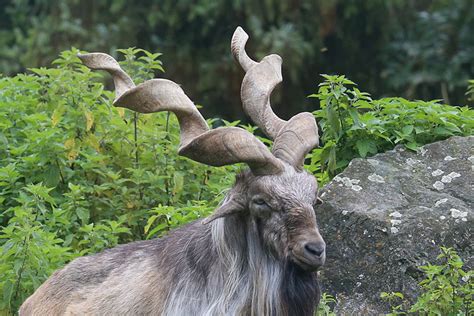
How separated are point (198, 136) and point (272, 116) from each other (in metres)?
0.82

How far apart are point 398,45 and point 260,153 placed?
11.4 meters

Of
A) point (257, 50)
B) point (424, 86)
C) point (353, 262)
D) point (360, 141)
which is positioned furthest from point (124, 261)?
point (424, 86)

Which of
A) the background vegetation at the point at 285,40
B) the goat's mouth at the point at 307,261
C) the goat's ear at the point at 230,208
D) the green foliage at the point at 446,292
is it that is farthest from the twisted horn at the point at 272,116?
the background vegetation at the point at 285,40

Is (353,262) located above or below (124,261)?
below

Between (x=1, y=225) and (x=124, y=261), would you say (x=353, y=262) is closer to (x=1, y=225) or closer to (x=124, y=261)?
(x=124, y=261)

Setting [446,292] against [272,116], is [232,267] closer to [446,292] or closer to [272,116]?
[272,116]

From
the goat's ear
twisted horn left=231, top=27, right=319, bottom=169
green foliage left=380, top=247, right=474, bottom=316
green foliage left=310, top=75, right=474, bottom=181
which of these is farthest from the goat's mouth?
green foliage left=310, top=75, right=474, bottom=181

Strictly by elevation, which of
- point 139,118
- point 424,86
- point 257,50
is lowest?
point 424,86

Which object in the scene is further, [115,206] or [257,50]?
[257,50]

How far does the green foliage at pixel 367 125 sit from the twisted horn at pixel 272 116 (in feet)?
4.09

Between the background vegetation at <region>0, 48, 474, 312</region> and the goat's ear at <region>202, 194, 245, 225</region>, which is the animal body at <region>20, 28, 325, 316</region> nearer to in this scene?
the goat's ear at <region>202, 194, 245, 225</region>

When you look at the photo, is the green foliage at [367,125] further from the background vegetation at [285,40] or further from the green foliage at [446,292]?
the background vegetation at [285,40]

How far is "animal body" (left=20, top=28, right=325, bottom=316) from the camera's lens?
838 centimetres

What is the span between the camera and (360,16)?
19547mm
